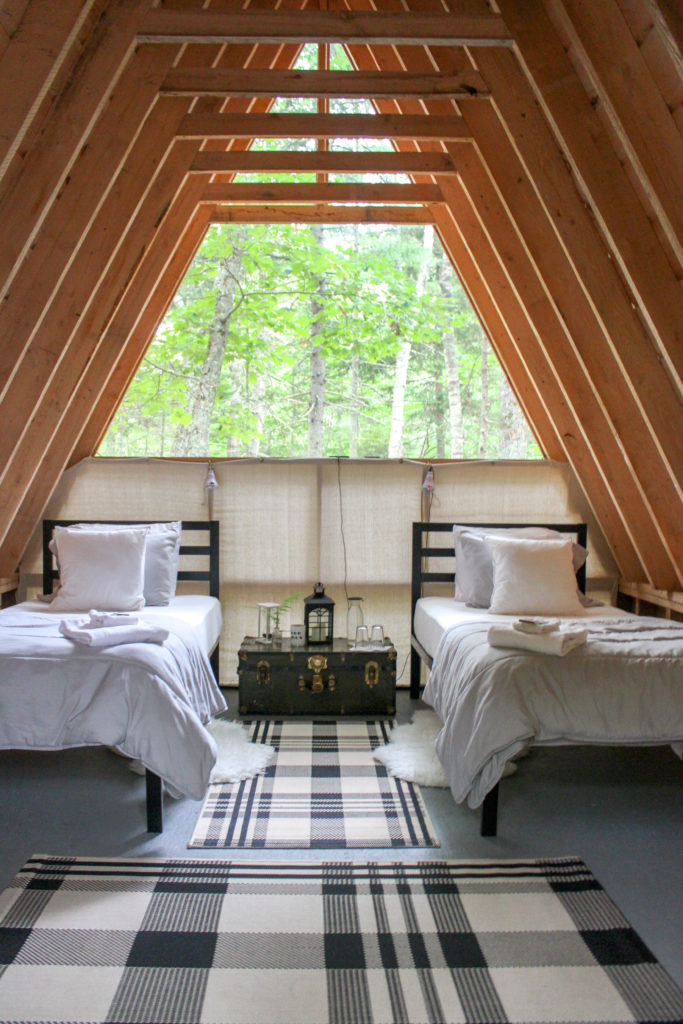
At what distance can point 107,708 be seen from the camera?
107 inches

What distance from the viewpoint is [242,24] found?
112 inches

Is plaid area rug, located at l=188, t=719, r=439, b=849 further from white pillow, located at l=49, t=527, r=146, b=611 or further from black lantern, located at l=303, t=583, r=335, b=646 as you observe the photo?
white pillow, located at l=49, t=527, r=146, b=611

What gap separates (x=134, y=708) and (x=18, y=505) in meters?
1.99

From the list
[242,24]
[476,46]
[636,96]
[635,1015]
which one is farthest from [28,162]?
[635,1015]

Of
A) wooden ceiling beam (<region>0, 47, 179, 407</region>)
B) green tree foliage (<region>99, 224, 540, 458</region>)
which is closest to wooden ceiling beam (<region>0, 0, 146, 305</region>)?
wooden ceiling beam (<region>0, 47, 179, 407</region>)

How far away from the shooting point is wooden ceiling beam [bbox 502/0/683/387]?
2.67 metres

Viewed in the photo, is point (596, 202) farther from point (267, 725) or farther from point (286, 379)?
point (286, 379)

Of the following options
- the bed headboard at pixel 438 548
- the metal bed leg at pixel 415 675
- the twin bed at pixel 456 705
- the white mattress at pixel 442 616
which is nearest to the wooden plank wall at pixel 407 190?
the bed headboard at pixel 438 548

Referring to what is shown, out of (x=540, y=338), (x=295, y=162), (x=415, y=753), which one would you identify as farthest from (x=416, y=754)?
(x=295, y=162)

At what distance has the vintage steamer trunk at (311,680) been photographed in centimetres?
406

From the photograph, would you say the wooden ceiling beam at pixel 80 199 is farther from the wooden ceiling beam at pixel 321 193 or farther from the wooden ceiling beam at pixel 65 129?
the wooden ceiling beam at pixel 321 193

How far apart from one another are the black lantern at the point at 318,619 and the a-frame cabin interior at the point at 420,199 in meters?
0.79

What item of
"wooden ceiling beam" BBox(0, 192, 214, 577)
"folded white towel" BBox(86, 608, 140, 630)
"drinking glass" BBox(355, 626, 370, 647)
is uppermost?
"wooden ceiling beam" BBox(0, 192, 214, 577)

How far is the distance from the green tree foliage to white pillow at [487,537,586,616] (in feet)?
13.8
